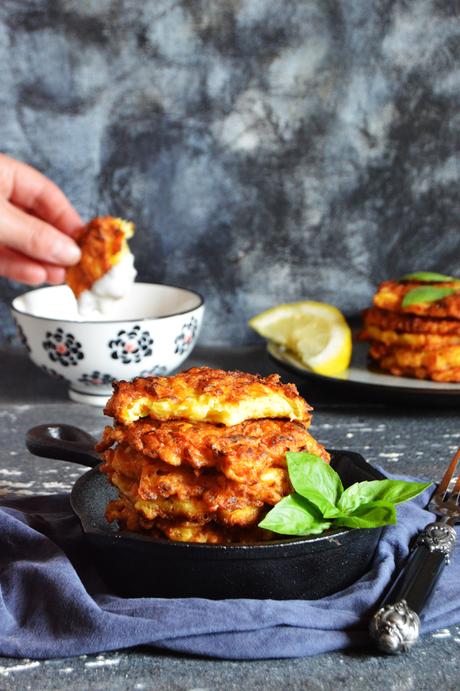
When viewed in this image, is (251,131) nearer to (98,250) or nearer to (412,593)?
(98,250)

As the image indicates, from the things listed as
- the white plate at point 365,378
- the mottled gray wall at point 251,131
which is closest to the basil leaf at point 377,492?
the white plate at point 365,378

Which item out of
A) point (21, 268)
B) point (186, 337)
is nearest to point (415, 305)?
point (186, 337)

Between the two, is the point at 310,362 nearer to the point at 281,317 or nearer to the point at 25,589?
the point at 281,317

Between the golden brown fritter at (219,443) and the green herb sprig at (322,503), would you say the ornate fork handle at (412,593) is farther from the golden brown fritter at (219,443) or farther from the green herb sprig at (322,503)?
the golden brown fritter at (219,443)

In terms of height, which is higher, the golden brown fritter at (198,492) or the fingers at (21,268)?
the golden brown fritter at (198,492)

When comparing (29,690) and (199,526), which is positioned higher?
(199,526)

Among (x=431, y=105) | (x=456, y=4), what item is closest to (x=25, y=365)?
(x=431, y=105)

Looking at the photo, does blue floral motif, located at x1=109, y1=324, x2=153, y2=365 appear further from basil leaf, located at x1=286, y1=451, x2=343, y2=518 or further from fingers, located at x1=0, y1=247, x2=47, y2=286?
basil leaf, located at x1=286, y1=451, x2=343, y2=518
